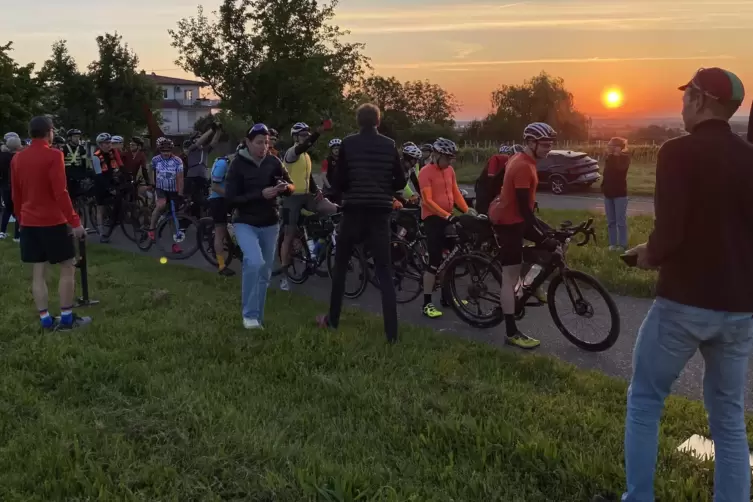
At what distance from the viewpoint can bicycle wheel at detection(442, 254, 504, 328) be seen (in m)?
6.61

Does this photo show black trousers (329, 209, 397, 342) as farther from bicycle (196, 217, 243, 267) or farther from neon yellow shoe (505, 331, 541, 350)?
bicycle (196, 217, 243, 267)

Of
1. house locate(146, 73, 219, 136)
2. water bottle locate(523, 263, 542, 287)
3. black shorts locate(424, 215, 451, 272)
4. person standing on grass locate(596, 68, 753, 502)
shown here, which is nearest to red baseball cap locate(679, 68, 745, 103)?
person standing on grass locate(596, 68, 753, 502)

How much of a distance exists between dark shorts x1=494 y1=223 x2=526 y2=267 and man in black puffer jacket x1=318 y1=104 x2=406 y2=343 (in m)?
1.01

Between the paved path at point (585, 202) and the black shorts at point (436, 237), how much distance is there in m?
11.0

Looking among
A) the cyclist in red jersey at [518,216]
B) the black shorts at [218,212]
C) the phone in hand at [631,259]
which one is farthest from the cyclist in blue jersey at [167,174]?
the phone in hand at [631,259]

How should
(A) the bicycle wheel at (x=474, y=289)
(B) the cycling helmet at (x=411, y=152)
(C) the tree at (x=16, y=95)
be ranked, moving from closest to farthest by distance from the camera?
(A) the bicycle wheel at (x=474, y=289) < (B) the cycling helmet at (x=411, y=152) < (C) the tree at (x=16, y=95)

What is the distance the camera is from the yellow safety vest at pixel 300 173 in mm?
8445

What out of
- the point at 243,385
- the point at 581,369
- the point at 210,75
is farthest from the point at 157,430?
the point at 210,75

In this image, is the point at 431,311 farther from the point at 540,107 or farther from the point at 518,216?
the point at 540,107

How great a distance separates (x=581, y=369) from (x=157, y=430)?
3309 mm

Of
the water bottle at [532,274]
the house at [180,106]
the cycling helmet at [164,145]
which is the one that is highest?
the house at [180,106]

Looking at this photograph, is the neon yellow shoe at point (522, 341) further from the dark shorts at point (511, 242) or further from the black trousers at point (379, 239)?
the black trousers at point (379, 239)

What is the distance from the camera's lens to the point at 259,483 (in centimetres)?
342

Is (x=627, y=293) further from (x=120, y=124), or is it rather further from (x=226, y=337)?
(x=120, y=124)
